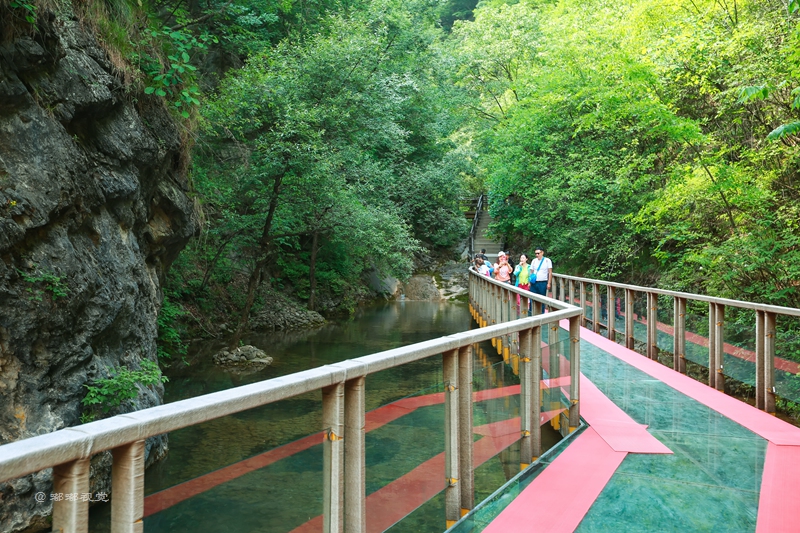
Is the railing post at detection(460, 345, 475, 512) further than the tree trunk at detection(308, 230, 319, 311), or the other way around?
the tree trunk at detection(308, 230, 319, 311)

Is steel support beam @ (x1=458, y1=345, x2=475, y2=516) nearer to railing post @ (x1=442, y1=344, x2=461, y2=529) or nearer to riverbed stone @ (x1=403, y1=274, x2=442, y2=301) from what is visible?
railing post @ (x1=442, y1=344, x2=461, y2=529)

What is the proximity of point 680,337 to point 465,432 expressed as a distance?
598cm

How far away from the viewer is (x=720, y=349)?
7.38m

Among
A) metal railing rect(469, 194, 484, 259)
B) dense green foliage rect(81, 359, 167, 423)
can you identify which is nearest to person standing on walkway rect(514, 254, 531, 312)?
dense green foliage rect(81, 359, 167, 423)

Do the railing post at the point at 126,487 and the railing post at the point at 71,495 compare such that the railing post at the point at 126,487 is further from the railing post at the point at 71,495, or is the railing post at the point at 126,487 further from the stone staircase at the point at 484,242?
the stone staircase at the point at 484,242

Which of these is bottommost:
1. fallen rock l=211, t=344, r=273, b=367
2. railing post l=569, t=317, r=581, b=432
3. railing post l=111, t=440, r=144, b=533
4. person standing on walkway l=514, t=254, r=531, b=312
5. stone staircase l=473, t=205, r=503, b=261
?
fallen rock l=211, t=344, r=273, b=367

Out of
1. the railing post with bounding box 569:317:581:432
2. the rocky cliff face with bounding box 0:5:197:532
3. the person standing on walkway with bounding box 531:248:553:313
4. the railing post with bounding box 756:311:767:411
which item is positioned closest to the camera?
the railing post with bounding box 569:317:581:432

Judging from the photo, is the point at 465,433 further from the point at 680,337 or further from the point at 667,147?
the point at 667,147

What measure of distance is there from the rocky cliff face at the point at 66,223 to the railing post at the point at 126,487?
3258 millimetres

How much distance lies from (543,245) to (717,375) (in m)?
19.4

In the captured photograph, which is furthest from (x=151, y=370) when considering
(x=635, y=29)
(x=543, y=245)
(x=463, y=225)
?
(x=463, y=225)

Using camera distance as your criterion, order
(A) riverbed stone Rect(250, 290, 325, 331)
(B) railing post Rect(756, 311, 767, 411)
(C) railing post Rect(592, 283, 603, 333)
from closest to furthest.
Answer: (B) railing post Rect(756, 311, 767, 411) → (C) railing post Rect(592, 283, 603, 333) → (A) riverbed stone Rect(250, 290, 325, 331)

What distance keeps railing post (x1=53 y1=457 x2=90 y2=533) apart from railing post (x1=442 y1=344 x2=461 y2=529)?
209 cm

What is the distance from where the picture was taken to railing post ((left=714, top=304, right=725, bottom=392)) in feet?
24.0
